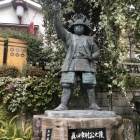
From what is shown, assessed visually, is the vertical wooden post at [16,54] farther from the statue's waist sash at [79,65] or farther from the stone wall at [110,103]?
the statue's waist sash at [79,65]

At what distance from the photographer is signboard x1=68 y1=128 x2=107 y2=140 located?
347 cm

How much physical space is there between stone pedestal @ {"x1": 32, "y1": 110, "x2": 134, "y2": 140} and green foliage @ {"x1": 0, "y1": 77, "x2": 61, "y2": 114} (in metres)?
1.90

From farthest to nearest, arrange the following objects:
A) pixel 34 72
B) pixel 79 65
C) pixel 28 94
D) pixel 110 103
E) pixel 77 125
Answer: pixel 34 72 < pixel 110 103 < pixel 28 94 < pixel 79 65 < pixel 77 125

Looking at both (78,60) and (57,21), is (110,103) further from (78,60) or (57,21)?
(57,21)

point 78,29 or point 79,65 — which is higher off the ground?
point 78,29

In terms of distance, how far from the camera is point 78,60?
4.11 meters

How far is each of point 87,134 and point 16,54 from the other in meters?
4.22

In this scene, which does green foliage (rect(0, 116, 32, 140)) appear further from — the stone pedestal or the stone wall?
the stone wall

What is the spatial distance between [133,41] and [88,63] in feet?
4.10

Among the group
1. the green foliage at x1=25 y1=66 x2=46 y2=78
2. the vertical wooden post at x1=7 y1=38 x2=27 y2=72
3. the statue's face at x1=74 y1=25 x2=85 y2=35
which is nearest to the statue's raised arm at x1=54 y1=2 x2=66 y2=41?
the statue's face at x1=74 y1=25 x2=85 y2=35

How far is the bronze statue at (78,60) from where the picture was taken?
4008 millimetres

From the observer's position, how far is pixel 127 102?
632cm

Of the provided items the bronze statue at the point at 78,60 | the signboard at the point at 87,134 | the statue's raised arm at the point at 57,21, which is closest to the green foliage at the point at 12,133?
the bronze statue at the point at 78,60

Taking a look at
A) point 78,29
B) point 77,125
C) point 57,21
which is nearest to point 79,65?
point 78,29
